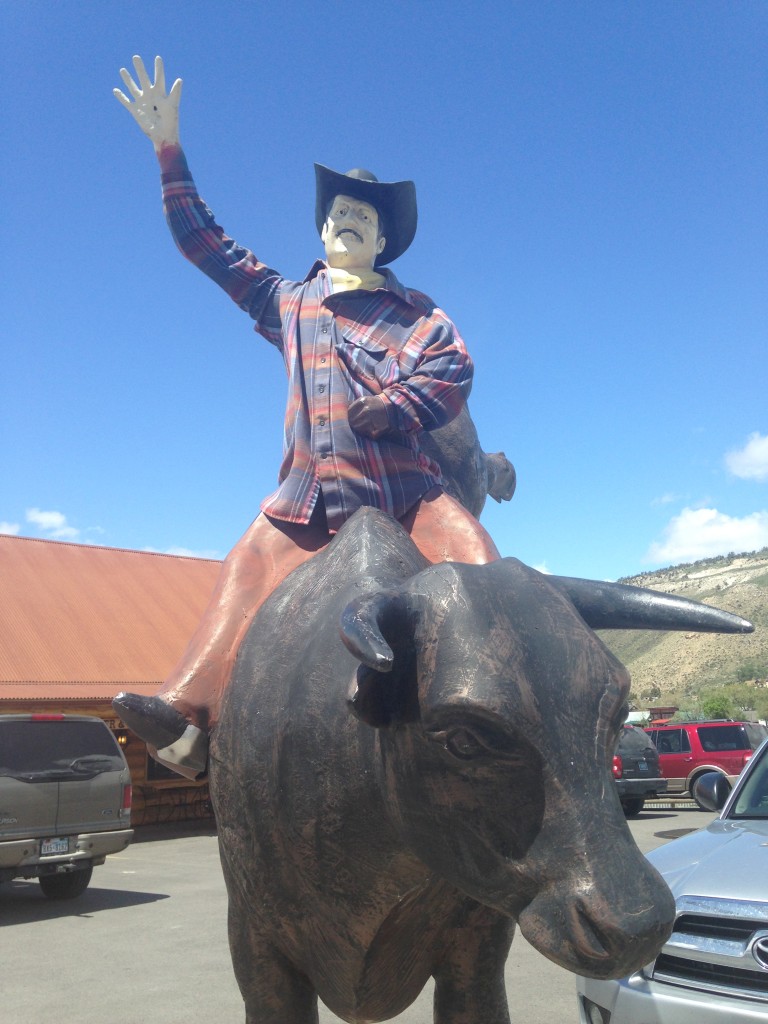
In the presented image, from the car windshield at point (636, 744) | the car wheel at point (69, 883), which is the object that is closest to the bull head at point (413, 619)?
the car wheel at point (69, 883)

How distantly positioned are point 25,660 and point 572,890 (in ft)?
44.0

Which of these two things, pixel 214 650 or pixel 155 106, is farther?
pixel 155 106

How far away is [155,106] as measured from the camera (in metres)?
3.25

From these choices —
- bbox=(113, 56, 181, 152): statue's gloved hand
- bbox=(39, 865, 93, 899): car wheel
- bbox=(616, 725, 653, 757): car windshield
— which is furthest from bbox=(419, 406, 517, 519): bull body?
bbox=(616, 725, 653, 757): car windshield

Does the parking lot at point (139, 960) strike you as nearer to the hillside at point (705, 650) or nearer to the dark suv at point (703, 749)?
the dark suv at point (703, 749)

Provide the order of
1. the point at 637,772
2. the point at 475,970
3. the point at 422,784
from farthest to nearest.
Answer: the point at 637,772 < the point at 475,970 < the point at 422,784

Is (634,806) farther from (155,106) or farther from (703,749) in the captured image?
(155,106)

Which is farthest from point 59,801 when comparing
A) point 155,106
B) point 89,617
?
point 155,106

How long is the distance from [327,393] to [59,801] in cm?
869

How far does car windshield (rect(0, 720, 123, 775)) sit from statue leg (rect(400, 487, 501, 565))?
8.58m

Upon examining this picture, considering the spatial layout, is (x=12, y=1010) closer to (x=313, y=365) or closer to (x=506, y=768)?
(x=313, y=365)

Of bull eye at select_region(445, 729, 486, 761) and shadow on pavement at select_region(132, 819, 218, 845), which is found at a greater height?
bull eye at select_region(445, 729, 486, 761)

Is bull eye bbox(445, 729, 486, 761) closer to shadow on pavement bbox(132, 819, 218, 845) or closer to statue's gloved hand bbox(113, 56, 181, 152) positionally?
statue's gloved hand bbox(113, 56, 181, 152)

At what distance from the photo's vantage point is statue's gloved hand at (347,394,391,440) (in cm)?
260
